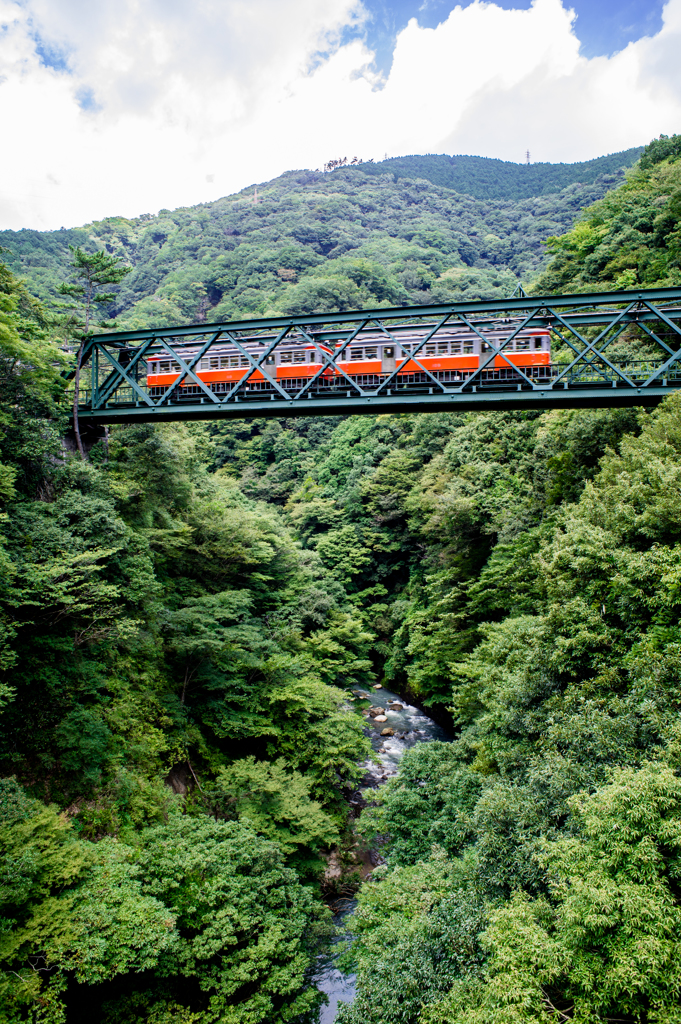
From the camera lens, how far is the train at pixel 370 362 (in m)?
18.2

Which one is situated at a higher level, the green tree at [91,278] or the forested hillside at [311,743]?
the green tree at [91,278]

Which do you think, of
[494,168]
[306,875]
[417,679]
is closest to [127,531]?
[306,875]

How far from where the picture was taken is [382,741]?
77.5 feet

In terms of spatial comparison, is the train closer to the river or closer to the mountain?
the river

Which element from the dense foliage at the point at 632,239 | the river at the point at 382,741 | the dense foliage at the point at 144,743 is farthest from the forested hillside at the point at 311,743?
the river at the point at 382,741

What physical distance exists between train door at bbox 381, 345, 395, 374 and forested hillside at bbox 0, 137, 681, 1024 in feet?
21.0

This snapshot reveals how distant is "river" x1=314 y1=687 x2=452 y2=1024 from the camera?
13172mm

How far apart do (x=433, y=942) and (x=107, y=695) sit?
381 inches

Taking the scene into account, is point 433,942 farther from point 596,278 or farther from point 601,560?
point 596,278

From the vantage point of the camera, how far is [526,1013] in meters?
5.91

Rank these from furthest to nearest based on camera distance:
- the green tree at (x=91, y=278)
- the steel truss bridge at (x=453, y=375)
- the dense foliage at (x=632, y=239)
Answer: the dense foliage at (x=632, y=239) < the green tree at (x=91, y=278) < the steel truss bridge at (x=453, y=375)

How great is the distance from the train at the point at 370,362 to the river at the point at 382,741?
13.3 metres

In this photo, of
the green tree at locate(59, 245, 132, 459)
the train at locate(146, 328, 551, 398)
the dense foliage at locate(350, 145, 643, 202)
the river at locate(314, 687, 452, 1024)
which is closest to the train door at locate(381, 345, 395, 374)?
the train at locate(146, 328, 551, 398)

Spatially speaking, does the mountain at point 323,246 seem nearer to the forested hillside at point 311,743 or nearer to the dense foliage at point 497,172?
the dense foliage at point 497,172
